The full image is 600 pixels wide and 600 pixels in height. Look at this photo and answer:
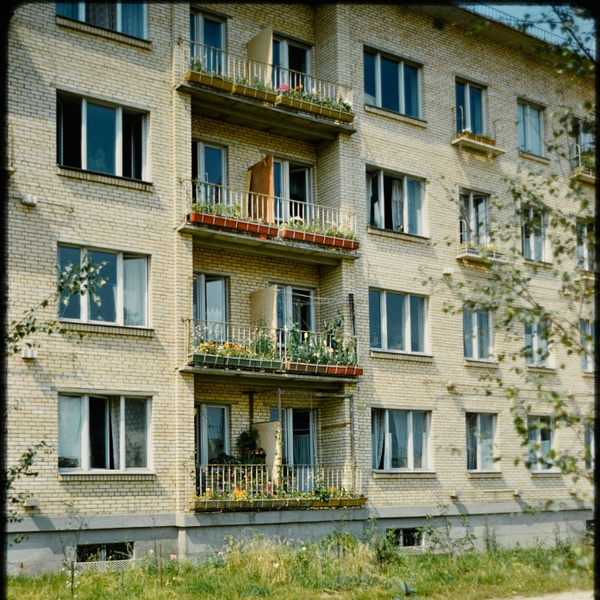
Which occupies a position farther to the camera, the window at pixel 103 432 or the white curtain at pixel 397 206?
the white curtain at pixel 397 206

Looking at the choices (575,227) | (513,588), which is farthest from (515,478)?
(575,227)

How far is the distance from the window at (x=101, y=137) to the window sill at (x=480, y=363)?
10.5m

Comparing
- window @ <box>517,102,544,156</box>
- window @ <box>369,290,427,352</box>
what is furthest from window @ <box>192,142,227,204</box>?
window @ <box>517,102,544,156</box>

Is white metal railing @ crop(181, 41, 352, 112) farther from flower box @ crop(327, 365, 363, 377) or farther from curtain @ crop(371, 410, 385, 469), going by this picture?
curtain @ crop(371, 410, 385, 469)

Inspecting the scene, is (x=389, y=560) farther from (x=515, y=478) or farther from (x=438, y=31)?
(x=438, y=31)

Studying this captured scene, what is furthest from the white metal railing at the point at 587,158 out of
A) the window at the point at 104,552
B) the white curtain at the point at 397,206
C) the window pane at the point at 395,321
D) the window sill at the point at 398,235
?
the window at the point at 104,552

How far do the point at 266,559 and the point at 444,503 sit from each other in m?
7.66

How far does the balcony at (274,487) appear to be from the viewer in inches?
778

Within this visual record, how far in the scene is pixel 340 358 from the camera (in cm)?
2238

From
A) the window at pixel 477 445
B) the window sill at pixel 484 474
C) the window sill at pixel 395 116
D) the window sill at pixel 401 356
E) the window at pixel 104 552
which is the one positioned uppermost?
the window sill at pixel 395 116

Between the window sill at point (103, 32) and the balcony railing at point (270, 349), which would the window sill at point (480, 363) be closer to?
the balcony railing at point (270, 349)

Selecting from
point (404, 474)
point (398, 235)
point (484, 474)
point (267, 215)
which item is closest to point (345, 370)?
point (404, 474)

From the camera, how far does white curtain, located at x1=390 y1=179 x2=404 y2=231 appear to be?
82.7ft

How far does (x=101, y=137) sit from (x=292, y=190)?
596 centimetres
